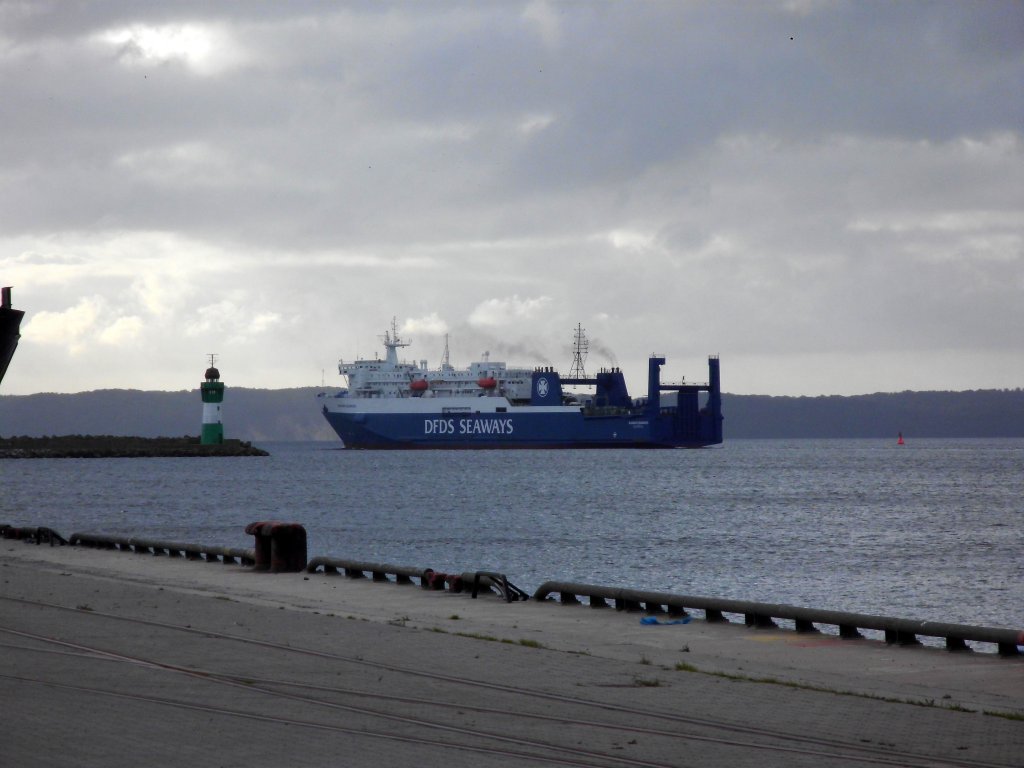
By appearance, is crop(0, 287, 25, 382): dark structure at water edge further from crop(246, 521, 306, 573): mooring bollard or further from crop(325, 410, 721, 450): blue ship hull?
crop(325, 410, 721, 450): blue ship hull

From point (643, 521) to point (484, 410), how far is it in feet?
225

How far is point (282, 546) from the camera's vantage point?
18.5 metres

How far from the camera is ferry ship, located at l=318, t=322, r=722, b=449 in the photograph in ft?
371

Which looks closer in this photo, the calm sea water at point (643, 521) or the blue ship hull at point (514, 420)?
the calm sea water at point (643, 521)

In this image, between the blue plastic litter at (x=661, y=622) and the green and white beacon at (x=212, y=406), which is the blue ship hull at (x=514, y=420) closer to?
the green and white beacon at (x=212, y=406)

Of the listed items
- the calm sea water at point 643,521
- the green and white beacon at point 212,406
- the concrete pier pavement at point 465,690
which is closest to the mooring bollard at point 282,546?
the concrete pier pavement at point 465,690

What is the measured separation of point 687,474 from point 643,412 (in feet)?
110

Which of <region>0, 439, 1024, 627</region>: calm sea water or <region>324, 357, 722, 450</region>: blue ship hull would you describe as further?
<region>324, 357, 722, 450</region>: blue ship hull

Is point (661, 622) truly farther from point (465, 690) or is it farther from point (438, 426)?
point (438, 426)

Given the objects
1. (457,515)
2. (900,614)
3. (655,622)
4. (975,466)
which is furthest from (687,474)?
(655,622)

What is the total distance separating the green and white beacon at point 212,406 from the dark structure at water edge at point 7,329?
277ft

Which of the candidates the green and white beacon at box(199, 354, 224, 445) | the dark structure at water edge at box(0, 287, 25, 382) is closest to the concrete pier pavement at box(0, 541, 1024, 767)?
the dark structure at water edge at box(0, 287, 25, 382)

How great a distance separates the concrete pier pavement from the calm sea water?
11.0 metres

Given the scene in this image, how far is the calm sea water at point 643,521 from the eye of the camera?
2645 cm
